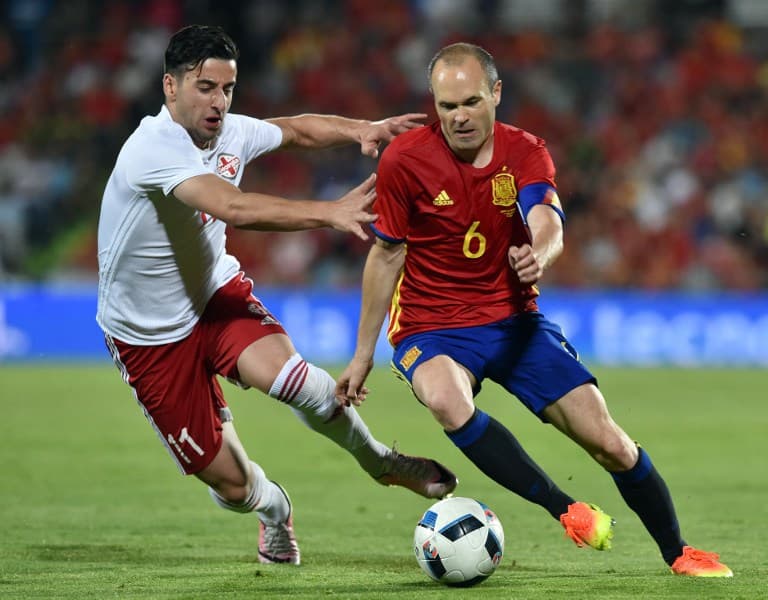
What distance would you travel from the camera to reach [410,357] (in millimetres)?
5609

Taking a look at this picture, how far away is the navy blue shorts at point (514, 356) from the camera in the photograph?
547cm

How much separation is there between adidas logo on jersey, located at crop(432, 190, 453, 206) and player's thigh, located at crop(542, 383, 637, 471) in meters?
0.97

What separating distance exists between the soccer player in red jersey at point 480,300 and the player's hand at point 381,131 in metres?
0.67

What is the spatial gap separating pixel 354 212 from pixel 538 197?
885 millimetres

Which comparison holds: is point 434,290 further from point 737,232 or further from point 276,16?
point 276,16

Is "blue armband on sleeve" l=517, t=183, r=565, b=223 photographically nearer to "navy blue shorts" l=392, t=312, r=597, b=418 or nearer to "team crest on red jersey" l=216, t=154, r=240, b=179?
"navy blue shorts" l=392, t=312, r=597, b=418

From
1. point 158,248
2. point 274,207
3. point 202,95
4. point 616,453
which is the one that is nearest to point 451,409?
point 616,453

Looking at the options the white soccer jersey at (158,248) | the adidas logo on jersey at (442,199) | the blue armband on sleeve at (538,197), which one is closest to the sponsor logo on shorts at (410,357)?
the adidas logo on jersey at (442,199)

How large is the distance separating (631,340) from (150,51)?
29.2ft

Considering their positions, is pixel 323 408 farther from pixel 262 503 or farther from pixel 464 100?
pixel 464 100

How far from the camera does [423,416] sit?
501 inches

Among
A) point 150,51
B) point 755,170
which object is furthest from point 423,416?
point 150,51

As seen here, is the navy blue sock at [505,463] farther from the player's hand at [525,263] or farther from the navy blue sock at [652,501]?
the player's hand at [525,263]

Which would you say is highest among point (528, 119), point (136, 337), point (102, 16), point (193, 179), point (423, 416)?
point (102, 16)
